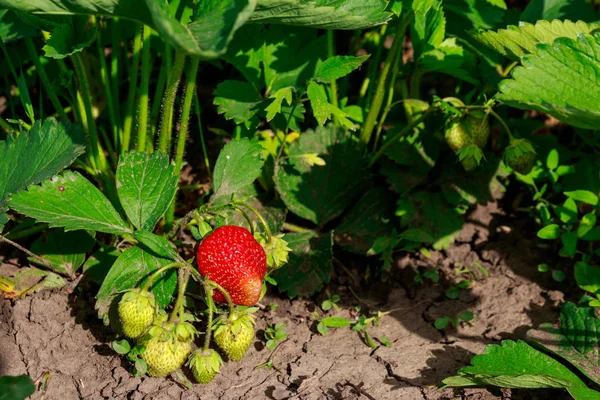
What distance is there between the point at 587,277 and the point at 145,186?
1260 mm

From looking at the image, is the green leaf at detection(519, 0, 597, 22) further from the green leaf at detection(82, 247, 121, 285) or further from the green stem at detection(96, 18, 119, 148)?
the green leaf at detection(82, 247, 121, 285)

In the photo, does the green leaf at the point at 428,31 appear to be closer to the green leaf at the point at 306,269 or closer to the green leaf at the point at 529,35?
the green leaf at the point at 529,35

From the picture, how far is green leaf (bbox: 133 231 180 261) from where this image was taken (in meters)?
1.71

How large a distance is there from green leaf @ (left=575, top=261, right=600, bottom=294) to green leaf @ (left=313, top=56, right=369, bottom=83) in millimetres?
864

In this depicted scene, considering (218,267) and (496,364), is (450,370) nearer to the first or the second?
(496,364)

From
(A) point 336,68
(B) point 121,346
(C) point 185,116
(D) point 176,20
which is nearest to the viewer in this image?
(D) point 176,20

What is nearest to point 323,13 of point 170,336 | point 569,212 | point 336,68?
point 336,68

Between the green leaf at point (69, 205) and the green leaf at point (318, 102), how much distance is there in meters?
0.58

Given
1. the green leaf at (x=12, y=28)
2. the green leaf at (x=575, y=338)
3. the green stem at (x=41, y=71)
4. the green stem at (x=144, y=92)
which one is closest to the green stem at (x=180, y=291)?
the green stem at (x=144, y=92)

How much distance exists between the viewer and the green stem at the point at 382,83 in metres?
2.13

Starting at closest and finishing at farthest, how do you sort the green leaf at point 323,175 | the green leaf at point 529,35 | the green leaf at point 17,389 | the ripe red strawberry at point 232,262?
the green leaf at point 17,389, the ripe red strawberry at point 232,262, the green leaf at point 529,35, the green leaf at point 323,175

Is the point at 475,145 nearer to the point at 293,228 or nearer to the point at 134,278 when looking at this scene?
the point at 293,228

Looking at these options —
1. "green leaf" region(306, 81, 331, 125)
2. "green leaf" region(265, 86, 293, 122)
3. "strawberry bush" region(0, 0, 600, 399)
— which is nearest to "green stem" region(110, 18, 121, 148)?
"strawberry bush" region(0, 0, 600, 399)

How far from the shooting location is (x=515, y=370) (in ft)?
5.68
